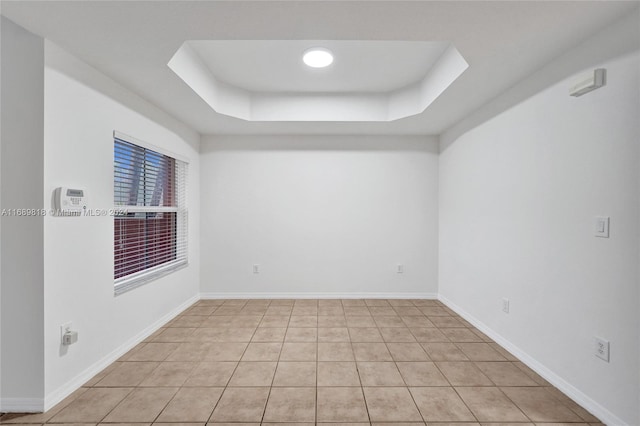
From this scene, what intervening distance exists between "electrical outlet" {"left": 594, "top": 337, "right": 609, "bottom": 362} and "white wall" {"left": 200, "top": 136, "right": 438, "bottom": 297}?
2355 mm

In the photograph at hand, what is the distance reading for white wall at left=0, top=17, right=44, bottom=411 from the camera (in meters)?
1.77

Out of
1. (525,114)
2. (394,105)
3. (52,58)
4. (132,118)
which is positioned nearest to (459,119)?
(394,105)

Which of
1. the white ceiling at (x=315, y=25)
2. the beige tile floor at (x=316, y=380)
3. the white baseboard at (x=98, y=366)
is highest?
the white ceiling at (x=315, y=25)

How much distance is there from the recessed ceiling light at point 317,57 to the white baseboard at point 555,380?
2951 millimetres

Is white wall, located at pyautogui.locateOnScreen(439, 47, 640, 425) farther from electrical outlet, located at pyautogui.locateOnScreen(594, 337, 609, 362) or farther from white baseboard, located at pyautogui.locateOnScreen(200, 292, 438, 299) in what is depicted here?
white baseboard, located at pyautogui.locateOnScreen(200, 292, 438, 299)

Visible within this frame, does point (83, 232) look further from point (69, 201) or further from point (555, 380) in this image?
point (555, 380)

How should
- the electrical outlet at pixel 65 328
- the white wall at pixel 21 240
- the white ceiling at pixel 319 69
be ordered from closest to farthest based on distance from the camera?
the white wall at pixel 21 240, the electrical outlet at pixel 65 328, the white ceiling at pixel 319 69

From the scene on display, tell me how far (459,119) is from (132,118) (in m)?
3.40

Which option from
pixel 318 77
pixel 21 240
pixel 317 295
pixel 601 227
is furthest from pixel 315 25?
pixel 317 295

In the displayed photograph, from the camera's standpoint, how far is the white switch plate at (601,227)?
1692 millimetres

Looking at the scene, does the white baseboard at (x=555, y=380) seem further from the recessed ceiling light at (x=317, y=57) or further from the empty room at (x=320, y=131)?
the recessed ceiling light at (x=317, y=57)

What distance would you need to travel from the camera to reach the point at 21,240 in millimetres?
1775

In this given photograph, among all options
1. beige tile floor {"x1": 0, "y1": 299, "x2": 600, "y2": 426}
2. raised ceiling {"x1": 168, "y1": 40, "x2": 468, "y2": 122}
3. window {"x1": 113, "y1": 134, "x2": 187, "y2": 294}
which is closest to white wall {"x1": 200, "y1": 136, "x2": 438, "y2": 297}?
window {"x1": 113, "y1": 134, "x2": 187, "y2": 294}

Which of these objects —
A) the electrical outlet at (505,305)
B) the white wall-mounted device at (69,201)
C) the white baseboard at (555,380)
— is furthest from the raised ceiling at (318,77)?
the white baseboard at (555,380)
